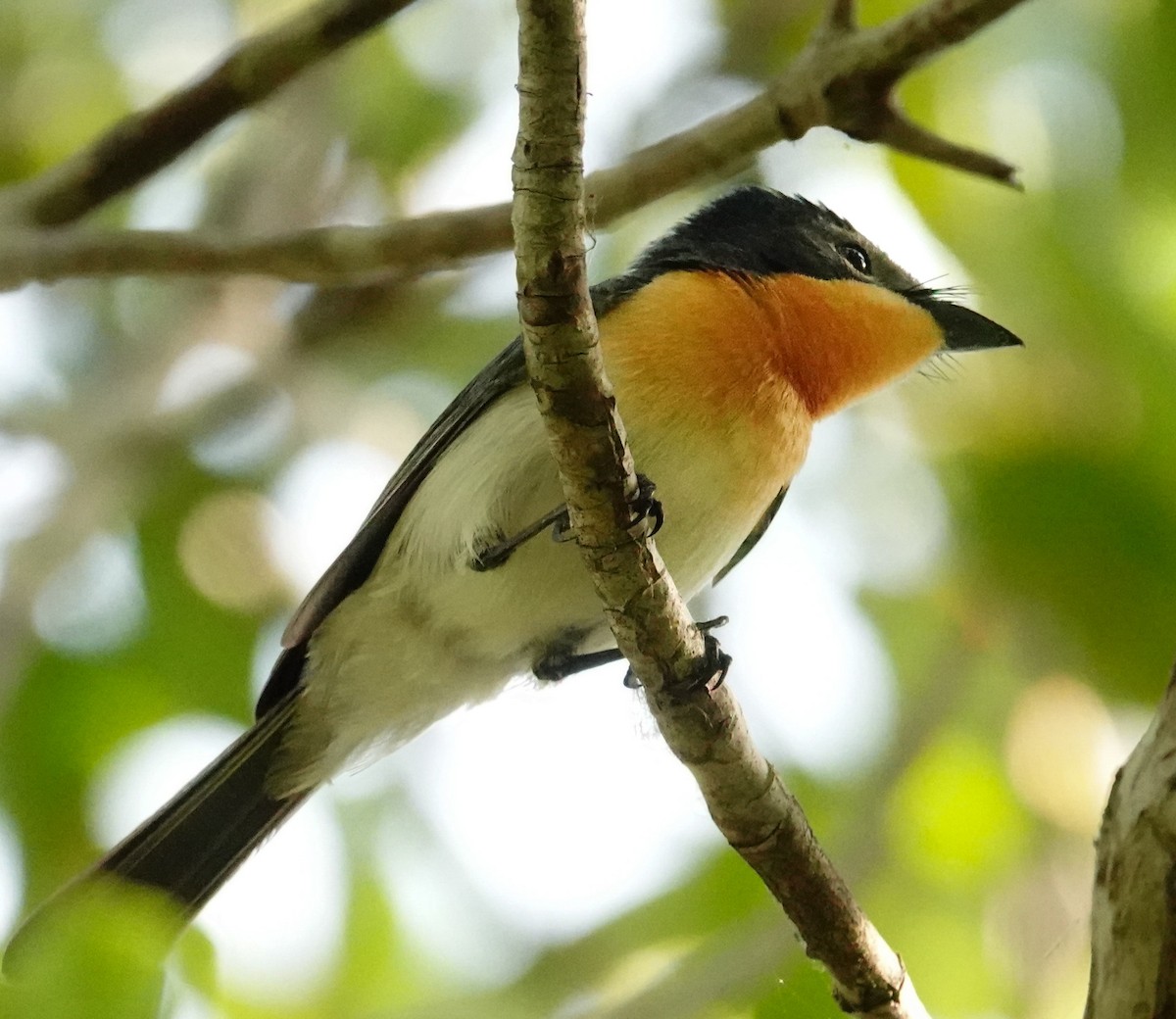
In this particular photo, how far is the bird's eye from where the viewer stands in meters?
4.98

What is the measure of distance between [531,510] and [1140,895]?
1.90m

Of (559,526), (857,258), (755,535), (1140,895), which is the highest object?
(857,258)

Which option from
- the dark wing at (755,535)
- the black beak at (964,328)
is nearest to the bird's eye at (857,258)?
the black beak at (964,328)

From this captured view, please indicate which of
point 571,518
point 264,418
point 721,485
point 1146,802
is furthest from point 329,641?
point 1146,802

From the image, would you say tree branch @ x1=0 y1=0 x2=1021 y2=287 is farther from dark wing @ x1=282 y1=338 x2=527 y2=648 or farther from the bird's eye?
the bird's eye

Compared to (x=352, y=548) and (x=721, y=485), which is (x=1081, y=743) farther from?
(x=352, y=548)

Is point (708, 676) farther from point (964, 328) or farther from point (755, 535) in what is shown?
point (964, 328)

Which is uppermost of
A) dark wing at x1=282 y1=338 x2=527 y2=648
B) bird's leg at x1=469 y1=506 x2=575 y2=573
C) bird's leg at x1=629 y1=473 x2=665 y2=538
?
dark wing at x1=282 y1=338 x2=527 y2=648

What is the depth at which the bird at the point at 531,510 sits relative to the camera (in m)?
3.90

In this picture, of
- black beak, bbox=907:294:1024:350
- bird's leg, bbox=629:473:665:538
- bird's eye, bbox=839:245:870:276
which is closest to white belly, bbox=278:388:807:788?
bird's leg, bbox=629:473:665:538

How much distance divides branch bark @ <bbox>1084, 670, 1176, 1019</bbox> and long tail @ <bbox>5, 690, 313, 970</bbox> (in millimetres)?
2643

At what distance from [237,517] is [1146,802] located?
177 inches

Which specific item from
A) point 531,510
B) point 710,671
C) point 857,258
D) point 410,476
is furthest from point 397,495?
point 857,258

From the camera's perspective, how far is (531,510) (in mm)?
3910
